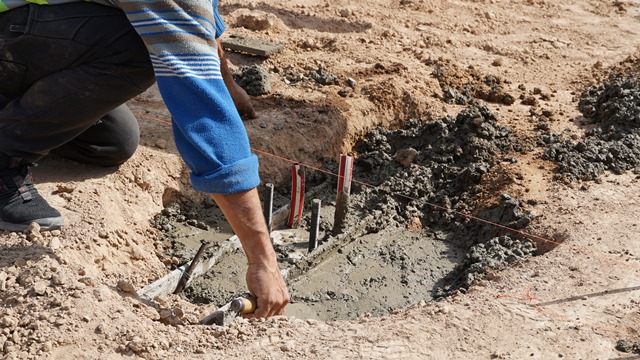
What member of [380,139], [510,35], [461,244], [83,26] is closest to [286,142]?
[380,139]

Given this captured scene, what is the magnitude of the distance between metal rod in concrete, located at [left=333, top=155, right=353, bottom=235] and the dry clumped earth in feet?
2.15

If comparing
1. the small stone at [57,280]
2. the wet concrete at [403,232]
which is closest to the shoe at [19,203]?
the small stone at [57,280]

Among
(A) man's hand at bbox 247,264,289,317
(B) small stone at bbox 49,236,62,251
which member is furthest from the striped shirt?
(B) small stone at bbox 49,236,62,251

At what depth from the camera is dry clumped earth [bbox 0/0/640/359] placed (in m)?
2.88

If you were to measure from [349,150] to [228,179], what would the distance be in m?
2.72

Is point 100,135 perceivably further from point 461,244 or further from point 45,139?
point 461,244

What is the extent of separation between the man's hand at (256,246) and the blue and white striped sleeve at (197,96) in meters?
0.06

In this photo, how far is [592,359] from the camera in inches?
119

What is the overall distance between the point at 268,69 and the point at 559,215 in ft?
8.61

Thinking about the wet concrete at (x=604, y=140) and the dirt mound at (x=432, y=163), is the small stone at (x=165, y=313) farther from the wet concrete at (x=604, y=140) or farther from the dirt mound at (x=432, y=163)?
the wet concrete at (x=604, y=140)

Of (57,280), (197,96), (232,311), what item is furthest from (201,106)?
(57,280)

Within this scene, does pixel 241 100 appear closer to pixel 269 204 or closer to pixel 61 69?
pixel 269 204

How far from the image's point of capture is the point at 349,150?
5.28m

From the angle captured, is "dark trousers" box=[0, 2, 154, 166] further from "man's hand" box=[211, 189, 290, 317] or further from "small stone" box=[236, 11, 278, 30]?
"small stone" box=[236, 11, 278, 30]
